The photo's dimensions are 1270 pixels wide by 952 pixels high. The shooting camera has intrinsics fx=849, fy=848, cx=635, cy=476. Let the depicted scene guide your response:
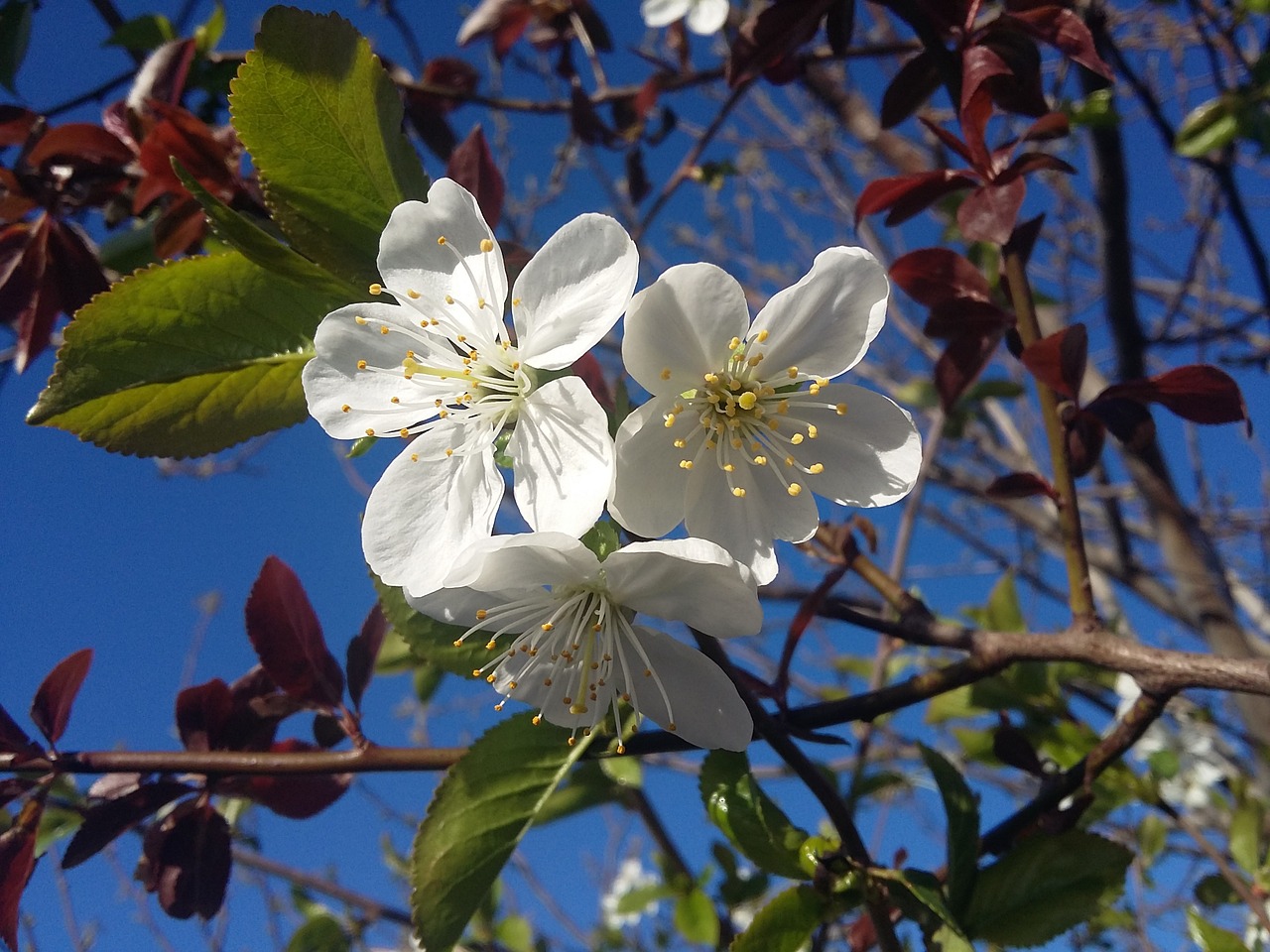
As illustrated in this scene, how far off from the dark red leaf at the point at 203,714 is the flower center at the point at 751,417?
2.11 ft

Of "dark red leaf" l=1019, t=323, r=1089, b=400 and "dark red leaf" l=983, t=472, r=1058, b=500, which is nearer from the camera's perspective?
"dark red leaf" l=1019, t=323, r=1089, b=400

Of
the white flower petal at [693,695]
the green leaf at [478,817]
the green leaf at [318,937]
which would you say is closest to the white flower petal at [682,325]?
the white flower petal at [693,695]

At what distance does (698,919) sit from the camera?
5.04 feet

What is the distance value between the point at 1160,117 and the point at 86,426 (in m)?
2.19

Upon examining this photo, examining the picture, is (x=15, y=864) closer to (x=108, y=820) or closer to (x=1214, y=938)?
(x=108, y=820)

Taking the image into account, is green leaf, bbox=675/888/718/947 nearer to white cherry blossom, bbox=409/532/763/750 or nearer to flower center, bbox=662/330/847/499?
white cherry blossom, bbox=409/532/763/750

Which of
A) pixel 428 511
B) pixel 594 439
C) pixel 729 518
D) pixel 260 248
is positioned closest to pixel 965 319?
pixel 729 518

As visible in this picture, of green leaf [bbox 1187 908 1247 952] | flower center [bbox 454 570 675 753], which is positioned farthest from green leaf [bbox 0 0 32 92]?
green leaf [bbox 1187 908 1247 952]

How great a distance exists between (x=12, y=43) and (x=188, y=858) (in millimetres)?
1284

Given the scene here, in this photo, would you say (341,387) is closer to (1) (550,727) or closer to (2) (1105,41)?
(1) (550,727)

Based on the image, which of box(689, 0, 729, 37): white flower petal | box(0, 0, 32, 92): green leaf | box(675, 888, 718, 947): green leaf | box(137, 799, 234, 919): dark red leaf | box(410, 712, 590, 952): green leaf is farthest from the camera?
box(689, 0, 729, 37): white flower petal

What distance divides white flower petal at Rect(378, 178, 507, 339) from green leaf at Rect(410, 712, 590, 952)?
0.40 meters

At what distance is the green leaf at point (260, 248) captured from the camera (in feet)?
2.25

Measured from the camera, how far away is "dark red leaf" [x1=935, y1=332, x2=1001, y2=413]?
3.31 feet
